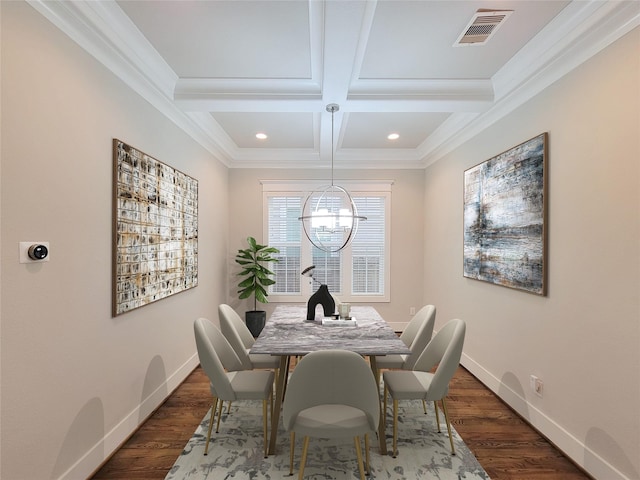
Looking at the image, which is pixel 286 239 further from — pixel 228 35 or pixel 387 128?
pixel 228 35

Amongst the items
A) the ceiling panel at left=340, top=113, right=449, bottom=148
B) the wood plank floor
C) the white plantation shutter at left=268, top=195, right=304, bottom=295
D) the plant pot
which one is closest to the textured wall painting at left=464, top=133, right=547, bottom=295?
the ceiling panel at left=340, top=113, right=449, bottom=148

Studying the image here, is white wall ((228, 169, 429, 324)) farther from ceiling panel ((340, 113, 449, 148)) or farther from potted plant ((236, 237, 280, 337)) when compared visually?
ceiling panel ((340, 113, 449, 148))

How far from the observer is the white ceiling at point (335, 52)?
1.90m

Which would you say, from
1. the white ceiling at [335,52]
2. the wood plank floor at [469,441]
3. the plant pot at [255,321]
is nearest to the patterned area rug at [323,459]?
the wood plank floor at [469,441]

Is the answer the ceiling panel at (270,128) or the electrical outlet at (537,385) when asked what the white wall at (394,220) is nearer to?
the ceiling panel at (270,128)

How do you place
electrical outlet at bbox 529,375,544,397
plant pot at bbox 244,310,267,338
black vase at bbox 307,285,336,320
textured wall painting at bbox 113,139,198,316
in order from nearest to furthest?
textured wall painting at bbox 113,139,198,316, electrical outlet at bbox 529,375,544,397, black vase at bbox 307,285,336,320, plant pot at bbox 244,310,267,338

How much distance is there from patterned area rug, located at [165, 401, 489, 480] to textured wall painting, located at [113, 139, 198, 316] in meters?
1.11

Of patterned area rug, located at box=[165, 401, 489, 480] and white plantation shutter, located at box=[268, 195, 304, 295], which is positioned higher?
white plantation shutter, located at box=[268, 195, 304, 295]

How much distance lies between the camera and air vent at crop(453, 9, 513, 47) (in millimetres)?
1983

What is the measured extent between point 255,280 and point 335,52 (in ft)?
10.9

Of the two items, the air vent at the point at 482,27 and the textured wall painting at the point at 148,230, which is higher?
the air vent at the point at 482,27

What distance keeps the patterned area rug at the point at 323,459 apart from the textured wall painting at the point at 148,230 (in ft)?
3.63

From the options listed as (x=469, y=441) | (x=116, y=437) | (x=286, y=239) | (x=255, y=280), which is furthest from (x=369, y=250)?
(x=116, y=437)

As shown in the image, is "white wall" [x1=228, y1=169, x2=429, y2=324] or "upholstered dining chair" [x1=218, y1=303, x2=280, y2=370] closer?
"upholstered dining chair" [x1=218, y1=303, x2=280, y2=370]
